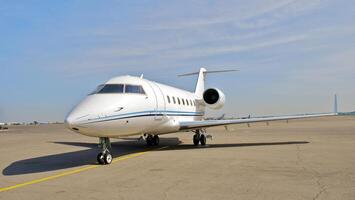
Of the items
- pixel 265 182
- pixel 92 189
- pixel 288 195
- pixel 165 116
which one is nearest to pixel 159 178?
pixel 92 189

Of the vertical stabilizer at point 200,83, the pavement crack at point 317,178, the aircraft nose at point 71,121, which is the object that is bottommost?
the pavement crack at point 317,178

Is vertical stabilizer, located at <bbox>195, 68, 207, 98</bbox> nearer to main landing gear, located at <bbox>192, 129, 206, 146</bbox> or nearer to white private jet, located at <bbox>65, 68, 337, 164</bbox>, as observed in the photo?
white private jet, located at <bbox>65, 68, 337, 164</bbox>

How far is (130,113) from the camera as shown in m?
11.7

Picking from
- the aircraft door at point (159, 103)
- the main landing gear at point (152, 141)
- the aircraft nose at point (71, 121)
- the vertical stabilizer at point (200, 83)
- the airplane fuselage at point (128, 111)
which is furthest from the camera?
the vertical stabilizer at point (200, 83)

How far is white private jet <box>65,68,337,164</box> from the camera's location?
10086 mm

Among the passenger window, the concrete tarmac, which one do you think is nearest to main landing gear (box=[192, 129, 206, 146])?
the passenger window

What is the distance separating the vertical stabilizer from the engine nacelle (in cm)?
240

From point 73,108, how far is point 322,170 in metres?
6.71

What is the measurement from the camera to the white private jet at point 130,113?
1009 cm

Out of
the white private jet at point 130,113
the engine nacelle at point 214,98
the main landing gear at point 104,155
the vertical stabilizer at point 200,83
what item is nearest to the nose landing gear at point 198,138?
the white private jet at point 130,113

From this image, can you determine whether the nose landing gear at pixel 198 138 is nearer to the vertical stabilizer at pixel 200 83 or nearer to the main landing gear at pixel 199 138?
the main landing gear at pixel 199 138

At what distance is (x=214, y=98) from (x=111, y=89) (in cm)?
1005

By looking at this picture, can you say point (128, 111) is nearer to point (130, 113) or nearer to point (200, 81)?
point (130, 113)

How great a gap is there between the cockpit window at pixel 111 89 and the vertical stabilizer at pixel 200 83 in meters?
12.0
